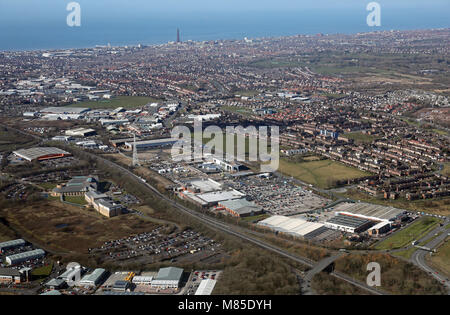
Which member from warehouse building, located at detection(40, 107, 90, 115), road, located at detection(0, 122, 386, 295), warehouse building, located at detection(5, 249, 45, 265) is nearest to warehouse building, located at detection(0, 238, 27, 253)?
warehouse building, located at detection(5, 249, 45, 265)

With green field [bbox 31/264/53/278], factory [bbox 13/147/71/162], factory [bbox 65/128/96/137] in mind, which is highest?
factory [bbox 65/128/96/137]

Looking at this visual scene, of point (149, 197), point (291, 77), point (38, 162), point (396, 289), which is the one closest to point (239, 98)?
point (291, 77)

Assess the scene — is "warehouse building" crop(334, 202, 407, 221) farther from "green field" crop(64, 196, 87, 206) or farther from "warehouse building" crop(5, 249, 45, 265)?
"warehouse building" crop(5, 249, 45, 265)

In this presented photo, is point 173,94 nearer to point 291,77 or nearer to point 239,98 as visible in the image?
point 239,98

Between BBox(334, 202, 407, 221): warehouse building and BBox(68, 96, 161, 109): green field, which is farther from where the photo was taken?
BBox(68, 96, 161, 109): green field

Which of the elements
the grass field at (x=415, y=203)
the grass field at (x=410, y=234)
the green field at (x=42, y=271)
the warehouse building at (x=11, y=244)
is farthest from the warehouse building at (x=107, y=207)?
the grass field at (x=410, y=234)

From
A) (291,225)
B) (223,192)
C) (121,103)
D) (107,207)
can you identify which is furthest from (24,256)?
(121,103)

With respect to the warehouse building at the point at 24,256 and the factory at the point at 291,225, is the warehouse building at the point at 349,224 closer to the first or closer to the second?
the factory at the point at 291,225

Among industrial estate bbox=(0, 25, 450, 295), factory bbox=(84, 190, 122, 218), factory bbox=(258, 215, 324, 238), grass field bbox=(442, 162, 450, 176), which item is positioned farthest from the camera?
grass field bbox=(442, 162, 450, 176)

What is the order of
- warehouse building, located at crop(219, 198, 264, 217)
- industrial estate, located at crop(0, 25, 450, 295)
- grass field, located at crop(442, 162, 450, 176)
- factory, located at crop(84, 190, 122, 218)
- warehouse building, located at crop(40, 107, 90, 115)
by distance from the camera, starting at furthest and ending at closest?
warehouse building, located at crop(40, 107, 90, 115), grass field, located at crop(442, 162, 450, 176), factory, located at crop(84, 190, 122, 218), warehouse building, located at crop(219, 198, 264, 217), industrial estate, located at crop(0, 25, 450, 295)
